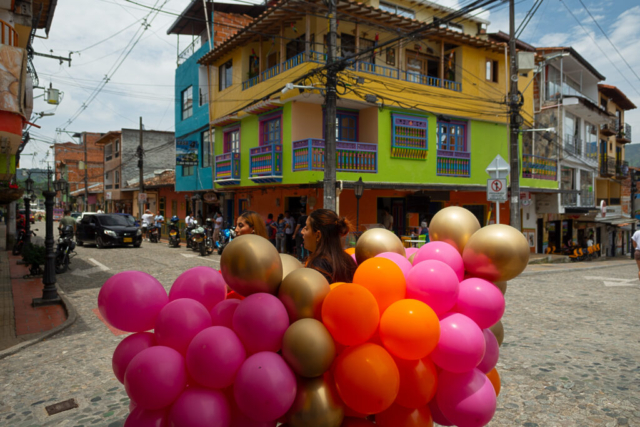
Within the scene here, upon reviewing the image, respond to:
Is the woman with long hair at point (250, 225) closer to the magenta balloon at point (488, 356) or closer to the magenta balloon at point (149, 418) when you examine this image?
the magenta balloon at point (149, 418)

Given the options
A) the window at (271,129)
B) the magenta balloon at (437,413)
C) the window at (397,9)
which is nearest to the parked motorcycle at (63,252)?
the window at (271,129)

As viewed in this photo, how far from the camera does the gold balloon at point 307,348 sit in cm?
196

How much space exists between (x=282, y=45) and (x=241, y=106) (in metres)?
3.52

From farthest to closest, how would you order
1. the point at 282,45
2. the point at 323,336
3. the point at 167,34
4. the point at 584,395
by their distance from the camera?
the point at 167,34 → the point at 282,45 → the point at 584,395 → the point at 323,336

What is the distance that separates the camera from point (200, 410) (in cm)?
193

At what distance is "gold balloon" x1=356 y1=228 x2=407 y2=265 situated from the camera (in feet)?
9.59

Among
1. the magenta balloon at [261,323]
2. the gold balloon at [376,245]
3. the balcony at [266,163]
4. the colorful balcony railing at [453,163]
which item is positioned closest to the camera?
the magenta balloon at [261,323]

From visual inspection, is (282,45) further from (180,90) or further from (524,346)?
(524,346)

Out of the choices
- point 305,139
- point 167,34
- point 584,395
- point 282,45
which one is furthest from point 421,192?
point 167,34

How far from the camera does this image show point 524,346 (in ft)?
18.3

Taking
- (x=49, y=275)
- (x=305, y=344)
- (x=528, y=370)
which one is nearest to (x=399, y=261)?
(x=305, y=344)

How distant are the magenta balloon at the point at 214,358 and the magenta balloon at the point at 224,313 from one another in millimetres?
153

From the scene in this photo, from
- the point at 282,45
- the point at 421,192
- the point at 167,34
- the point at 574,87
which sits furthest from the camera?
the point at 574,87

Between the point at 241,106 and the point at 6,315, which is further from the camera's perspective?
the point at 241,106
